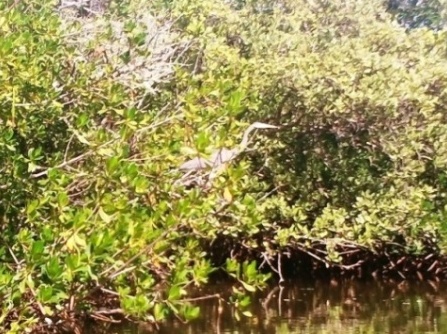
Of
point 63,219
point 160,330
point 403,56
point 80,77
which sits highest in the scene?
point 403,56

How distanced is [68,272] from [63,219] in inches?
23.4

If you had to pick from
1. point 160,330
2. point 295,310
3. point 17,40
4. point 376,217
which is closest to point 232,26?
point 376,217

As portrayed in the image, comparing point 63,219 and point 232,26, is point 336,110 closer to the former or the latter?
point 232,26

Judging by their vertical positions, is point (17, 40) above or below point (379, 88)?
below

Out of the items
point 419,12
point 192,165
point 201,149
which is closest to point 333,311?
point 192,165

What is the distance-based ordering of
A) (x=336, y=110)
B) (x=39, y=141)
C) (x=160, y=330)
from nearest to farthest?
(x=39, y=141) < (x=160, y=330) < (x=336, y=110)

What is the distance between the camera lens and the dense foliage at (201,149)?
4789mm

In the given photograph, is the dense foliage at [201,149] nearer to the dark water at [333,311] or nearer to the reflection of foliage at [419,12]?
the dark water at [333,311]

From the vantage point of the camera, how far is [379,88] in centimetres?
881

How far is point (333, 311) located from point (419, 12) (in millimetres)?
13727

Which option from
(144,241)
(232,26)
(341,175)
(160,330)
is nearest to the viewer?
(144,241)

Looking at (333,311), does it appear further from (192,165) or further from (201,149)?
(201,149)

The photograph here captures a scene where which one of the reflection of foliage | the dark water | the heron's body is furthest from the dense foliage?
the reflection of foliage

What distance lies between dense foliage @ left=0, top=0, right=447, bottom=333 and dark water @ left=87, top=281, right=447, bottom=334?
352 millimetres
